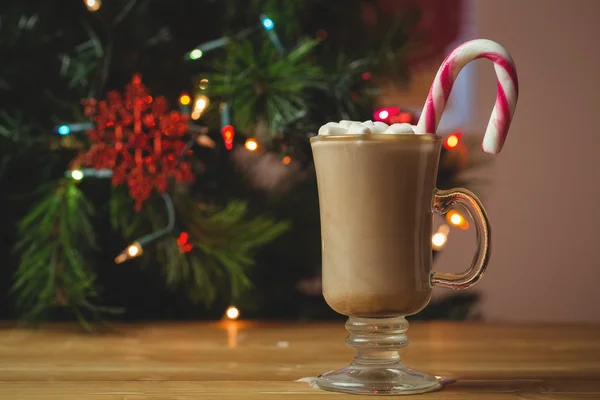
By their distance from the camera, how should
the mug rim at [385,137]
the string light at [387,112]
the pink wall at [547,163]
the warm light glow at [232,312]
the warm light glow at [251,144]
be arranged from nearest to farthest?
the mug rim at [385,137]
the string light at [387,112]
the warm light glow at [251,144]
the warm light glow at [232,312]
the pink wall at [547,163]

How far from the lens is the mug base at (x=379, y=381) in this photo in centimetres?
80

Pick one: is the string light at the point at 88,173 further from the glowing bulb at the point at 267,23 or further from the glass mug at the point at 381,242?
the glass mug at the point at 381,242

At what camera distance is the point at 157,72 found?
134 centimetres

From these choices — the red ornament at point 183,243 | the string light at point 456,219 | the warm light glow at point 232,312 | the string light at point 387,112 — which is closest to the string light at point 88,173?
the red ornament at point 183,243

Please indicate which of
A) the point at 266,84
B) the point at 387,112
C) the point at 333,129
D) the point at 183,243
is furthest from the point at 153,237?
the point at 333,129

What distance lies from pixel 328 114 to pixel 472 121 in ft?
3.37

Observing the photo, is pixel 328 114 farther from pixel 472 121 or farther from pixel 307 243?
pixel 472 121

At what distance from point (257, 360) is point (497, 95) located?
40 cm

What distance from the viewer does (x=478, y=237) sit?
2.73ft

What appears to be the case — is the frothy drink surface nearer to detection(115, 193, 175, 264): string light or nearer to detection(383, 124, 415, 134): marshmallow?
detection(383, 124, 415, 134): marshmallow

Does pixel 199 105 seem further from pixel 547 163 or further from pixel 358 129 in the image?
pixel 547 163

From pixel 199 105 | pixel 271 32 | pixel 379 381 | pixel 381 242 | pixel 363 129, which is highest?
pixel 271 32

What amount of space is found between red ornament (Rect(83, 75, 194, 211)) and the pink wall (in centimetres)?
114

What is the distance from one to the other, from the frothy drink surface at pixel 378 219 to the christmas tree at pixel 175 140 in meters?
0.33
